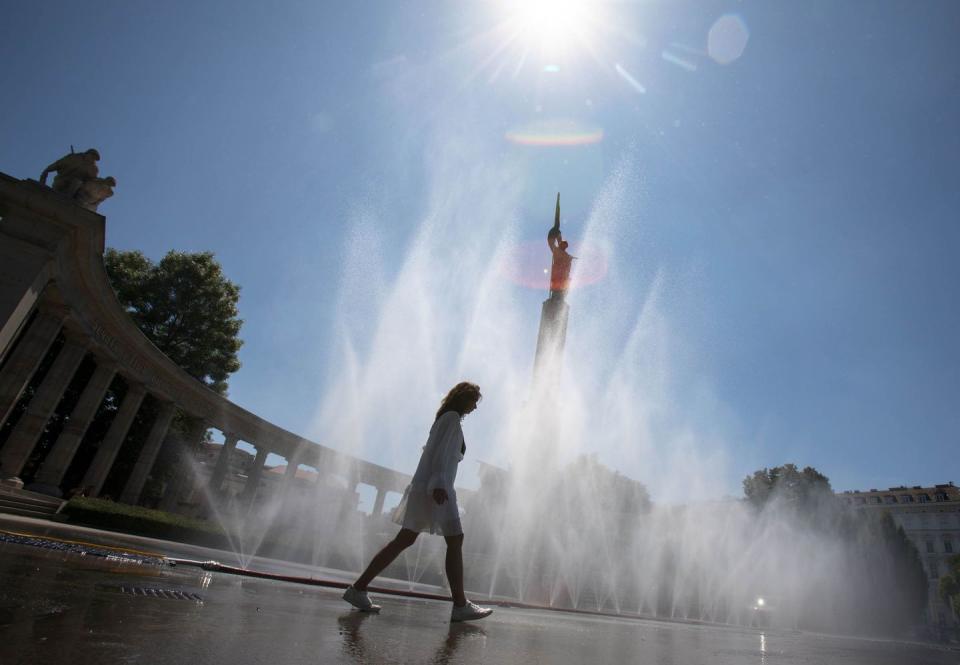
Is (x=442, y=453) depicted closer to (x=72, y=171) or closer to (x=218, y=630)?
(x=218, y=630)

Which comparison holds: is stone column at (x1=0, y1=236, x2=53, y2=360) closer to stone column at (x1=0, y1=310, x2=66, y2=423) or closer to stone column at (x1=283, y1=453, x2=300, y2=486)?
stone column at (x1=0, y1=310, x2=66, y2=423)

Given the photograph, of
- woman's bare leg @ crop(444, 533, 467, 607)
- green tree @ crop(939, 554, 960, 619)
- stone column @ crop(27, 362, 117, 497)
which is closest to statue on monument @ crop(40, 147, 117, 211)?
stone column @ crop(27, 362, 117, 497)

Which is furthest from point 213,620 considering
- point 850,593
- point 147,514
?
point 850,593

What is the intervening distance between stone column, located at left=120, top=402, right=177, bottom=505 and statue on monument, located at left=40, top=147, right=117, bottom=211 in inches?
552

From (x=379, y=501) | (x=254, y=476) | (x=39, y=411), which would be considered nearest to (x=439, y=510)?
(x=39, y=411)

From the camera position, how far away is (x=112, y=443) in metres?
21.4

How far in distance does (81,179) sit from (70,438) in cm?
1107

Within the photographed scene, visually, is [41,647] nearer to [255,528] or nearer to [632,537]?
[255,528]

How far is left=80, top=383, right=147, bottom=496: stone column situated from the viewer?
2052 centimetres

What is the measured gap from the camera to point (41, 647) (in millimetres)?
1568

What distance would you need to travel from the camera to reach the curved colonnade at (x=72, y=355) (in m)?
12.1

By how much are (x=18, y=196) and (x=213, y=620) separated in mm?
14405

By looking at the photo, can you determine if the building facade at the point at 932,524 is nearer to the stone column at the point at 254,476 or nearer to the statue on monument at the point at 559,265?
the statue on monument at the point at 559,265

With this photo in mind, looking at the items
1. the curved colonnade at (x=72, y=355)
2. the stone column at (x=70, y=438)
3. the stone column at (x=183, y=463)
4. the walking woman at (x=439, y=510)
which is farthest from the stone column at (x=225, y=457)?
the walking woman at (x=439, y=510)
